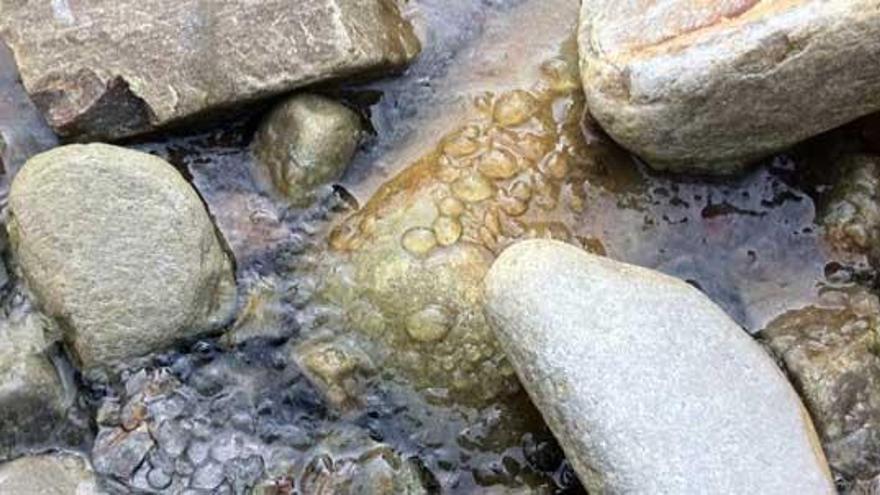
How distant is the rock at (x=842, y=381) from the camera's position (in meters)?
2.00

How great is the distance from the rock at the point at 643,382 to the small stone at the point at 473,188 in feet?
0.73

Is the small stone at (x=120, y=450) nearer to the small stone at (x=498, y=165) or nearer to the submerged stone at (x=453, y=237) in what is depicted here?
the submerged stone at (x=453, y=237)

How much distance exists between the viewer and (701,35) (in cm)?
196

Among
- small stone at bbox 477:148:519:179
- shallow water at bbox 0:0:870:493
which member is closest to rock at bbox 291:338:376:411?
shallow water at bbox 0:0:870:493

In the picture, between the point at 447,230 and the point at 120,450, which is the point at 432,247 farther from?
the point at 120,450

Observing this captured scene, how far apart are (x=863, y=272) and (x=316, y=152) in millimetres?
954

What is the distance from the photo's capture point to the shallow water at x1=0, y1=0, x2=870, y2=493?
6.76 feet

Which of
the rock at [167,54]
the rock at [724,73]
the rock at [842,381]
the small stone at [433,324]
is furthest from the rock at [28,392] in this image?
the rock at [842,381]

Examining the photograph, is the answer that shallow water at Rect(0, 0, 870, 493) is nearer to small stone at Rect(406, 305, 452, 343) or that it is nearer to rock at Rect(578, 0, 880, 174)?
small stone at Rect(406, 305, 452, 343)

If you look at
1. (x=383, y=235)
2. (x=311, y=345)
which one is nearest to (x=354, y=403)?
(x=311, y=345)

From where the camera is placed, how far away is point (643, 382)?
6.10 ft

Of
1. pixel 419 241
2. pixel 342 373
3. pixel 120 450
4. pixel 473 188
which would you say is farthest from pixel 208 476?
pixel 473 188

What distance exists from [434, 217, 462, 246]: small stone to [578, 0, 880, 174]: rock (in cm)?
29

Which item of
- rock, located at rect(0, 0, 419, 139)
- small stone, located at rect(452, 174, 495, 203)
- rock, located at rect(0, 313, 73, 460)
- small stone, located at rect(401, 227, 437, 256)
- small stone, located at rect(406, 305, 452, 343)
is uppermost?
rock, located at rect(0, 0, 419, 139)
